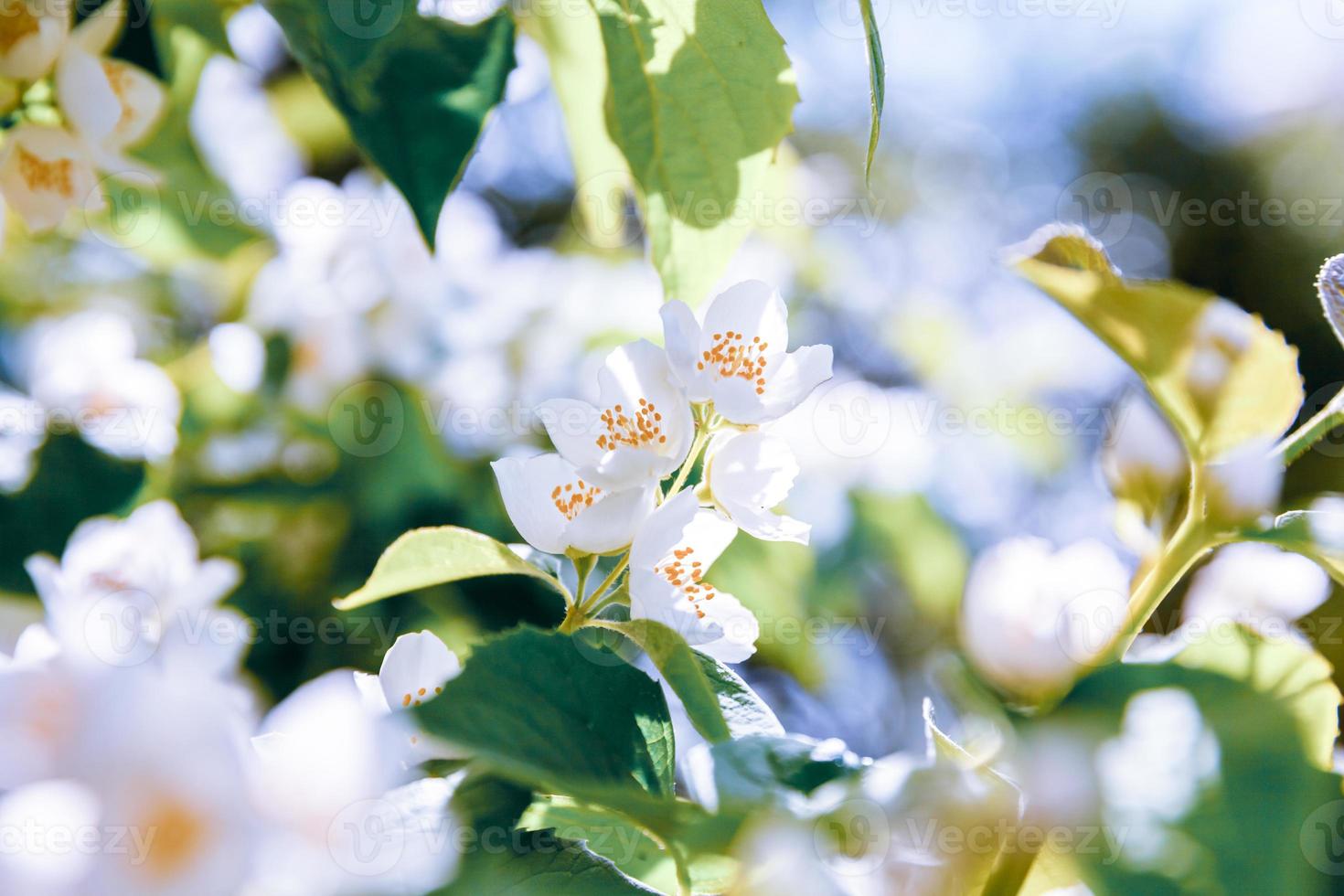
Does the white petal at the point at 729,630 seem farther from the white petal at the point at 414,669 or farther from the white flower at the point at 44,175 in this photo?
the white flower at the point at 44,175

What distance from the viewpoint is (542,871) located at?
0.30 m

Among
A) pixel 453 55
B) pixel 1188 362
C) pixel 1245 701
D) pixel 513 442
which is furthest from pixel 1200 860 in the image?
pixel 513 442

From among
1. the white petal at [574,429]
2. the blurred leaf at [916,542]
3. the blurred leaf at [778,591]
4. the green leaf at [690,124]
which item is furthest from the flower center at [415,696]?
the blurred leaf at [916,542]

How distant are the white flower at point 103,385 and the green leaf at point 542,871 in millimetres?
531

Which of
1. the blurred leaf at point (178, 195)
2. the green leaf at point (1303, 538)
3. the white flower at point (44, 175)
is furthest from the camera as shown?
the blurred leaf at point (178, 195)

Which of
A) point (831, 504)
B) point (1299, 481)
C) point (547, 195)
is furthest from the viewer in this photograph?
point (1299, 481)

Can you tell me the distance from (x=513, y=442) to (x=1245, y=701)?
901 millimetres

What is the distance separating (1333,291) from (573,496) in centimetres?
31

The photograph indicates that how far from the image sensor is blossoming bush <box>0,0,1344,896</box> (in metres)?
0.25

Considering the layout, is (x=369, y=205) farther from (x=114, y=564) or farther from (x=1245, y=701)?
(x=1245, y=701)

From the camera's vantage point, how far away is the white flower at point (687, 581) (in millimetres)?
398

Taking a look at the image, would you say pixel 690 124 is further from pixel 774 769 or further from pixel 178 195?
pixel 178 195

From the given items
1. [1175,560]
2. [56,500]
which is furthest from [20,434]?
[1175,560]

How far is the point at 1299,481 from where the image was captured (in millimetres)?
3576
